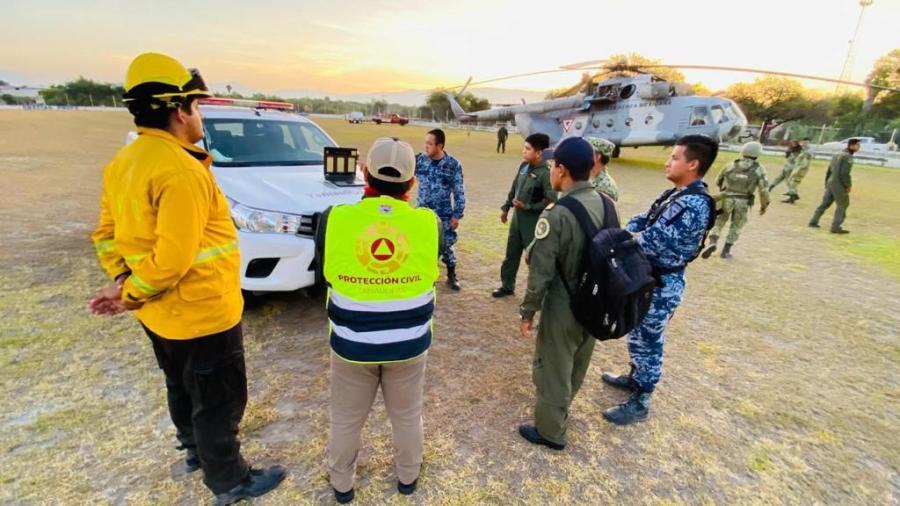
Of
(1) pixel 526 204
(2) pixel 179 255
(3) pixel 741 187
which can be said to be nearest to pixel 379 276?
(2) pixel 179 255

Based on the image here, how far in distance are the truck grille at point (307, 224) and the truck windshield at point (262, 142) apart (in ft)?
4.41

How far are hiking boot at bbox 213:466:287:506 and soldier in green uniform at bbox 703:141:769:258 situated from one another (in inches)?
242

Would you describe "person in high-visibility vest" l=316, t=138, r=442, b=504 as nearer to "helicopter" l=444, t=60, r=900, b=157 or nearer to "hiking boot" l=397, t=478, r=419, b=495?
"hiking boot" l=397, t=478, r=419, b=495

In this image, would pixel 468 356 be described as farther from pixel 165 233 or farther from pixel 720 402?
pixel 165 233

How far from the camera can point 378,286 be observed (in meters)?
1.82

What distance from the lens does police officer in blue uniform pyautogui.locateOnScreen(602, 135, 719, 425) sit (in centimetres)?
261

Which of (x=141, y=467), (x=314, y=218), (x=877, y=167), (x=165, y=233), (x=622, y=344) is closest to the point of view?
(x=165, y=233)

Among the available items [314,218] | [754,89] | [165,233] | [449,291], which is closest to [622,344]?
[449,291]

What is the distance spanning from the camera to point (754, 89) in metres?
47.2

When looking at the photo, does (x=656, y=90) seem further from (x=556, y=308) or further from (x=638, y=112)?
(x=556, y=308)

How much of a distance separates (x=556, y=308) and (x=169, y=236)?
1978 mm

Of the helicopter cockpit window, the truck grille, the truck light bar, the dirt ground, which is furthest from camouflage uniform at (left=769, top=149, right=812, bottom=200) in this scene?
the truck grille

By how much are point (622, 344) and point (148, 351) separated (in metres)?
4.23

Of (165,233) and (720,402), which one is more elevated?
(165,233)
